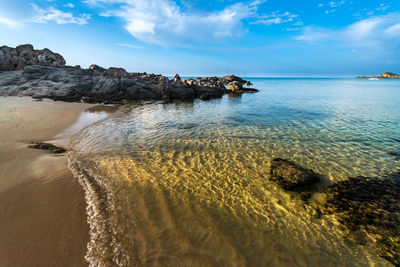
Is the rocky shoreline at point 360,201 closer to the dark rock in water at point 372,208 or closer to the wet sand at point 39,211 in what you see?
the dark rock in water at point 372,208

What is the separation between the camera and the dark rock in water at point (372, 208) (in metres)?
4.74

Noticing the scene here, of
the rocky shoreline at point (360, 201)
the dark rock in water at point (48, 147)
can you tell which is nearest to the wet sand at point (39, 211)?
the dark rock in water at point (48, 147)

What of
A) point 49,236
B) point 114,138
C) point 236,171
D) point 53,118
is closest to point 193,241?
point 49,236

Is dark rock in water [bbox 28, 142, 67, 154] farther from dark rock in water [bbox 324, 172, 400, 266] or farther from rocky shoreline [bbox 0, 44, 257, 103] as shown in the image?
rocky shoreline [bbox 0, 44, 257, 103]

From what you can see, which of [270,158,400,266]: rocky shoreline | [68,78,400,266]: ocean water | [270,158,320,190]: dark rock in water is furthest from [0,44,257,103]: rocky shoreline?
[270,158,400,266]: rocky shoreline

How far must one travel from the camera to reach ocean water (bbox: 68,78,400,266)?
426 cm

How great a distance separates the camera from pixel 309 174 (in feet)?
23.9

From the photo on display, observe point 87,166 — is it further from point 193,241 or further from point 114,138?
point 193,241

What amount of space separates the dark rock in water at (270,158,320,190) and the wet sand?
7.20 m

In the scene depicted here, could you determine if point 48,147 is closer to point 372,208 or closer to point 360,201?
point 360,201

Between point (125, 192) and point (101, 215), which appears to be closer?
point (101, 215)

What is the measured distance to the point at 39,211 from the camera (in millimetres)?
5086

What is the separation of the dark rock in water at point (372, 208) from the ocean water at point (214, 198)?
0.37 meters

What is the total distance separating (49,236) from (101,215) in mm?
1212
